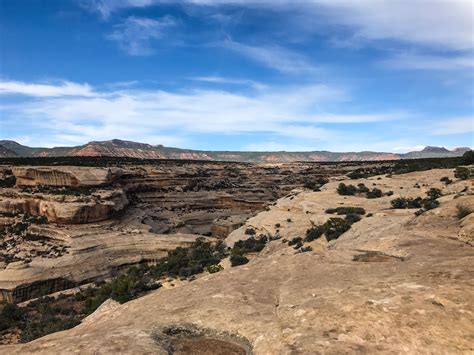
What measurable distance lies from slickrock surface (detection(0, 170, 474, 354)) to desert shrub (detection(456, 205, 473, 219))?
4815 mm

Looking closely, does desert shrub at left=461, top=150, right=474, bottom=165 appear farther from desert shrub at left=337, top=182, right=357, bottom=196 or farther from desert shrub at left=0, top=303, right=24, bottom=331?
desert shrub at left=0, top=303, right=24, bottom=331

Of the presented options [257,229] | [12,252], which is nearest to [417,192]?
[257,229]

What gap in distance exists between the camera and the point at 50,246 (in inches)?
1500

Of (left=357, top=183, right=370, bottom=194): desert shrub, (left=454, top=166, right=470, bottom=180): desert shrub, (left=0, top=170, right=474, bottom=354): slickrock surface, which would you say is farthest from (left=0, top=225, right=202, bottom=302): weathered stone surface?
(left=454, top=166, right=470, bottom=180): desert shrub

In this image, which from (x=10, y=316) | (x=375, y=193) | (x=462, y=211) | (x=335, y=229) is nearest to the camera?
(x=462, y=211)

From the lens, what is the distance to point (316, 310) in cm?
790

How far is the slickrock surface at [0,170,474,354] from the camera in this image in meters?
6.77

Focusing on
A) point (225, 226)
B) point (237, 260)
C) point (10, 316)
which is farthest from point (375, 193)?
point (10, 316)

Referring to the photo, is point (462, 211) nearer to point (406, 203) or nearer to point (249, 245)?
point (406, 203)

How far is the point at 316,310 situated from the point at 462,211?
12837 millimetres

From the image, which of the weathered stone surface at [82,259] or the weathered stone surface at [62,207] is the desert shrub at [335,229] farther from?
the weathered stone surface at [62,207]

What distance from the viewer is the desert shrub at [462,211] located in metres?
17.6

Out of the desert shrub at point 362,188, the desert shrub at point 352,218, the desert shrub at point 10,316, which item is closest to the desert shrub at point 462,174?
the desert shrub at point 362,188

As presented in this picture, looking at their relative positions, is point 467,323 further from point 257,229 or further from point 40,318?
point 257,229
